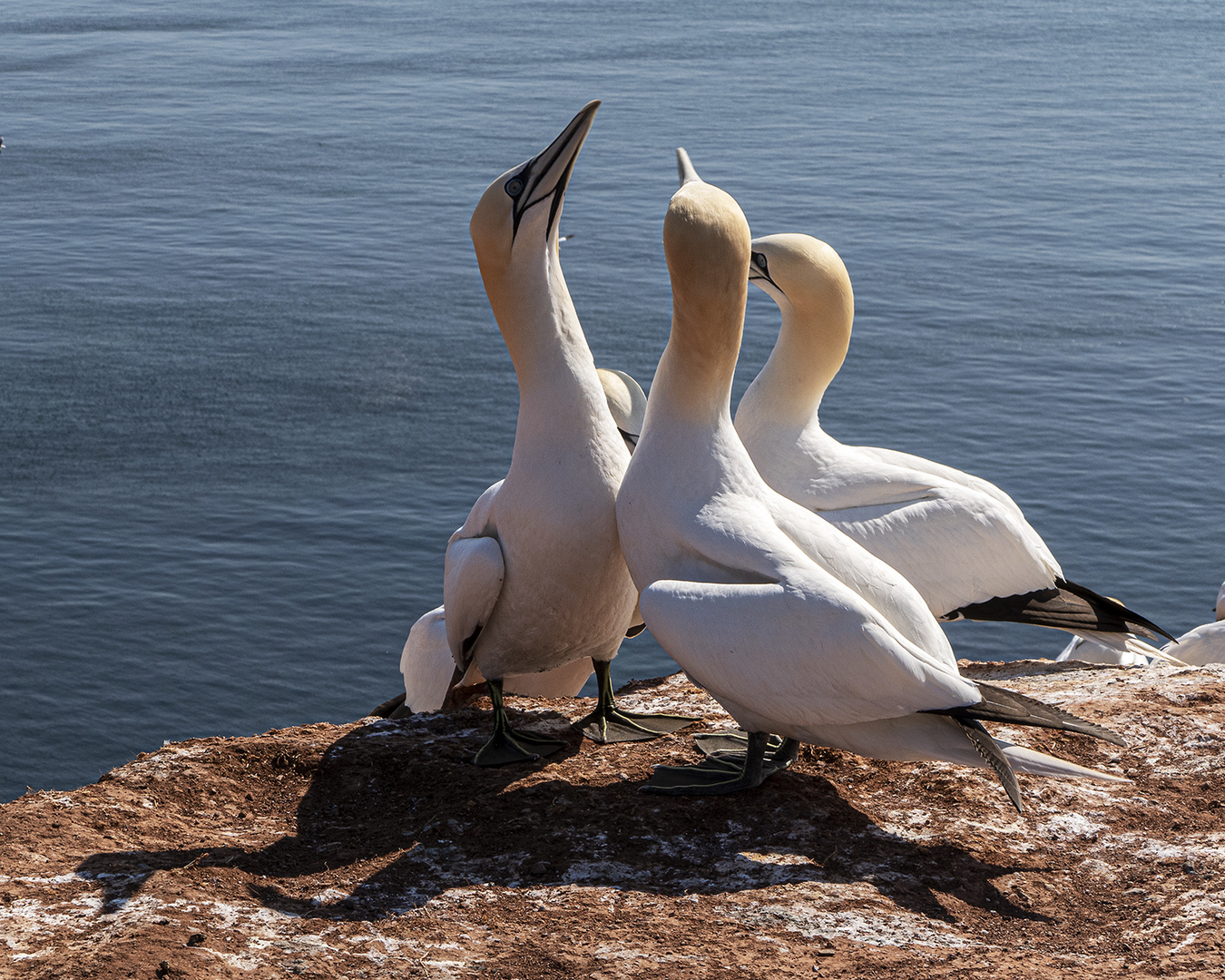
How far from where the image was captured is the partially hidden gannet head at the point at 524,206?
5039mm

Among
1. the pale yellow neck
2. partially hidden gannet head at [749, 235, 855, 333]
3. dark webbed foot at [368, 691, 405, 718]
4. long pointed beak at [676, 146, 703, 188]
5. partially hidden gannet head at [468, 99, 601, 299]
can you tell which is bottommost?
dark webbed foot at [368, 691, 405, 718]

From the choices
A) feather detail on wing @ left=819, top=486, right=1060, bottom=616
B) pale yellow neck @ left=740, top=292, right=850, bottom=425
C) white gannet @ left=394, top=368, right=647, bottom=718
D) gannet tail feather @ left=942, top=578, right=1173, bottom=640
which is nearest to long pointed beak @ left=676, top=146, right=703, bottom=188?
white gannet @ left=394, top=368, right=647, bottom=718

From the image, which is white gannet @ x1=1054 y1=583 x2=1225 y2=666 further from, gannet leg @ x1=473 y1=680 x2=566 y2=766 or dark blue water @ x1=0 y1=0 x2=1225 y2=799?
dark blue water @ x1=0 y1=0 x2=1225 y2=799

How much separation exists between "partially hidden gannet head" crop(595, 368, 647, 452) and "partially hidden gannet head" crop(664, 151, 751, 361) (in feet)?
5.26

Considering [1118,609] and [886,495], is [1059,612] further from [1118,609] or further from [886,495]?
[886,495]

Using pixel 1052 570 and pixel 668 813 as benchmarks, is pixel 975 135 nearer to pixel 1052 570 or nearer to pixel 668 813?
pixel 1052 570

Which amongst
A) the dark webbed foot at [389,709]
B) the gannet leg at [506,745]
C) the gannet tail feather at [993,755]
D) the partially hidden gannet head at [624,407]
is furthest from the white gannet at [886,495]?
the gannet tail feather at [993,755]

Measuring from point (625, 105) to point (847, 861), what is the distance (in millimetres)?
36511

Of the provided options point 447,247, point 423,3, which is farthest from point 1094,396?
point 423,3

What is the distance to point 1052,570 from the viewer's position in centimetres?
699

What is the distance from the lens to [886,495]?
6742 mm

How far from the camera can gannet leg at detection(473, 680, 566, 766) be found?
5117 mm

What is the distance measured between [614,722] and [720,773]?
2.78ft

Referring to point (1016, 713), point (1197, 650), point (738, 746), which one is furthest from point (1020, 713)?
point (1197, 650)
